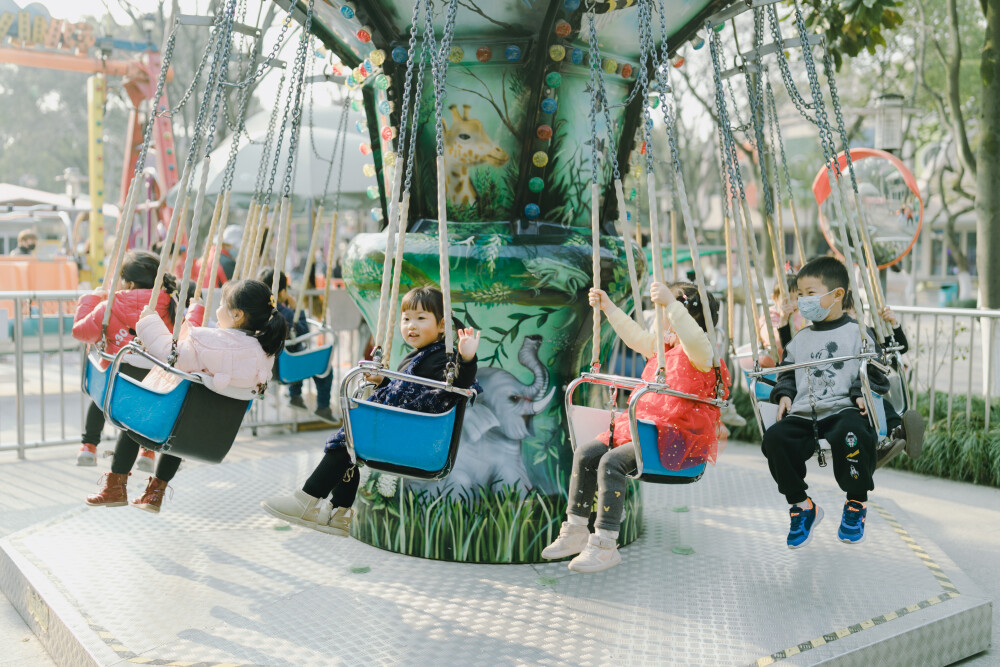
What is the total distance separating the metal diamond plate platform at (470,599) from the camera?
10.6 feet

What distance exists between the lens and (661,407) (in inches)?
136

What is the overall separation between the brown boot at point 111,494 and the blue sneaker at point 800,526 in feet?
9.37

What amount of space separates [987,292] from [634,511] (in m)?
5.63

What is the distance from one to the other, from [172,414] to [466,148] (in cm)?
178

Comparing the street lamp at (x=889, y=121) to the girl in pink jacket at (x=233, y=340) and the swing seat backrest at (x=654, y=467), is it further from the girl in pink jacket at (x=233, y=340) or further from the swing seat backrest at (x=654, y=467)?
the girl in pink jacket at (x=233, y=340)

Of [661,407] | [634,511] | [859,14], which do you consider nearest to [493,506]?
[634,511]

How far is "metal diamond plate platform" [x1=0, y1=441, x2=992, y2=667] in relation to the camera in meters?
3.23

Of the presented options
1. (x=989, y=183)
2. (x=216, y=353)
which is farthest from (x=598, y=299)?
(x=989, y=183)

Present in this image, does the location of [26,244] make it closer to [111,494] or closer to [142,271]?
[142,271]

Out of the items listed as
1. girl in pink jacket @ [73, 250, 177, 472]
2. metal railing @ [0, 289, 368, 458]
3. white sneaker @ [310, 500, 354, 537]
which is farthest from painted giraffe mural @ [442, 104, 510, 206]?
metal railing @ [0, 289, 368, 458]

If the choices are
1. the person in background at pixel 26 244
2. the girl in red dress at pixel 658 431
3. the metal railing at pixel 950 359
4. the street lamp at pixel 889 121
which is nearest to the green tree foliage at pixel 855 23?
the metal railing at pixel 950 359

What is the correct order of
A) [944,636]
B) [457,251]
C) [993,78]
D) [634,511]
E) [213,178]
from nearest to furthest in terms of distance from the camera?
[944,636] → [457,251] → [634,511] → [993,78] → [213,178]

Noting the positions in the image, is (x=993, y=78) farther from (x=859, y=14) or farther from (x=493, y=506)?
(x=493, y=506)

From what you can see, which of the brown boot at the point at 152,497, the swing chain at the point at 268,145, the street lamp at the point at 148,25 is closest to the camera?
the brown boot at the point at 152,497
